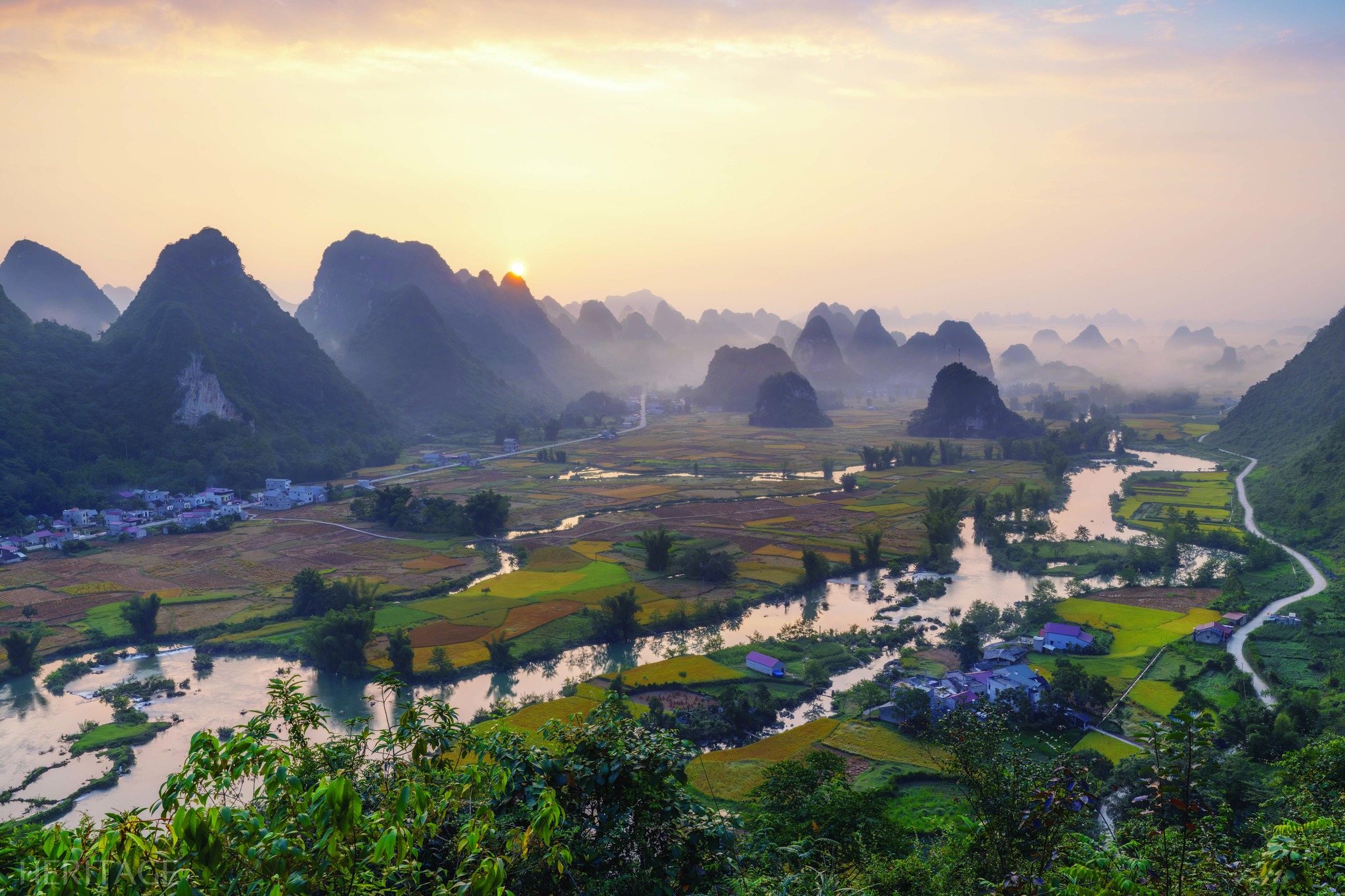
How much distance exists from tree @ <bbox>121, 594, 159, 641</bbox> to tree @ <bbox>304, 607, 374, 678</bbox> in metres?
5.96

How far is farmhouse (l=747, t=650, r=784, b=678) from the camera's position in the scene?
2016cm

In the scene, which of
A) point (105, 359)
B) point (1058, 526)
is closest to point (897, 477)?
point (1058, 526)

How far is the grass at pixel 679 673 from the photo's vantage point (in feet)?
65.1

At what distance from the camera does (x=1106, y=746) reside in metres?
16.1

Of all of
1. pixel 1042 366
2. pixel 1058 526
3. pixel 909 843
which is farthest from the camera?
pixel 1042 366

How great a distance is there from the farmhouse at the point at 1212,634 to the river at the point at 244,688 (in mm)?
5634

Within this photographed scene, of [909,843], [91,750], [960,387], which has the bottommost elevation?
[91,750]

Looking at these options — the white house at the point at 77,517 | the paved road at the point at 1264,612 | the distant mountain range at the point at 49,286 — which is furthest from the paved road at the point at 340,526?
the distant mountain range at the point at 49,286

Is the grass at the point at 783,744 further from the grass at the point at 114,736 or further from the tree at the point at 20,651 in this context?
the tree at the point at 20,651

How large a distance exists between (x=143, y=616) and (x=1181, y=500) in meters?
47.5

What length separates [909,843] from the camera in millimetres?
11641

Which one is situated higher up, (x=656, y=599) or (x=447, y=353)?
(x=447, y=353)

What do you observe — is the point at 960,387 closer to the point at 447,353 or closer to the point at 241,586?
the point at 447,353

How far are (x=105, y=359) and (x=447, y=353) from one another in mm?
37058
